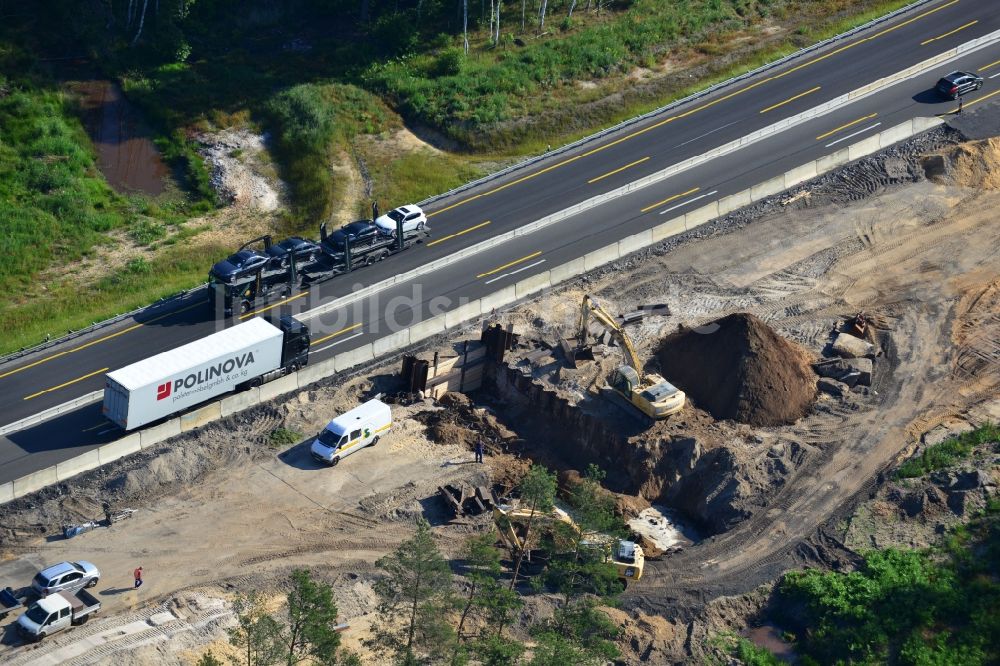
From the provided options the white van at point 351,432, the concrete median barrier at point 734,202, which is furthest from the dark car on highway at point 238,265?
the concrete median barrier at point 734,202

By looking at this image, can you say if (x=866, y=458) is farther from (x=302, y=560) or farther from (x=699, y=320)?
(x=302, y=560)

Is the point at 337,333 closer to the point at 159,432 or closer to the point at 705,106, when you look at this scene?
the point at 159,432

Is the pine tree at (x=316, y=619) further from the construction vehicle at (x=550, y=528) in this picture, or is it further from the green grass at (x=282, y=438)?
the green grass at (x=282, y=438)

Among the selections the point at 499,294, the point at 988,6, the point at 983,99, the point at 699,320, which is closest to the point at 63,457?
the point at 499,294

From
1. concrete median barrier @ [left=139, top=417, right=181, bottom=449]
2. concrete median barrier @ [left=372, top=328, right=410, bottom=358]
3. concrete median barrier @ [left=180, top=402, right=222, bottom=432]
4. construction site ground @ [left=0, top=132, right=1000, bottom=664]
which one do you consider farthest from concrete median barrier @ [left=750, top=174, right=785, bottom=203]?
concrete median barrier @ [left=139, top=417, right=181, bottom=449]

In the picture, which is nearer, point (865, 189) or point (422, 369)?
point (422, 369)

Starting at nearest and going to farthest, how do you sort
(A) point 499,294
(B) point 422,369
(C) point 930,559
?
(C) point 930,559, (B) point 422,369, (A) point 499,294

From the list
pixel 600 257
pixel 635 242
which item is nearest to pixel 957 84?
pixel 635 242
